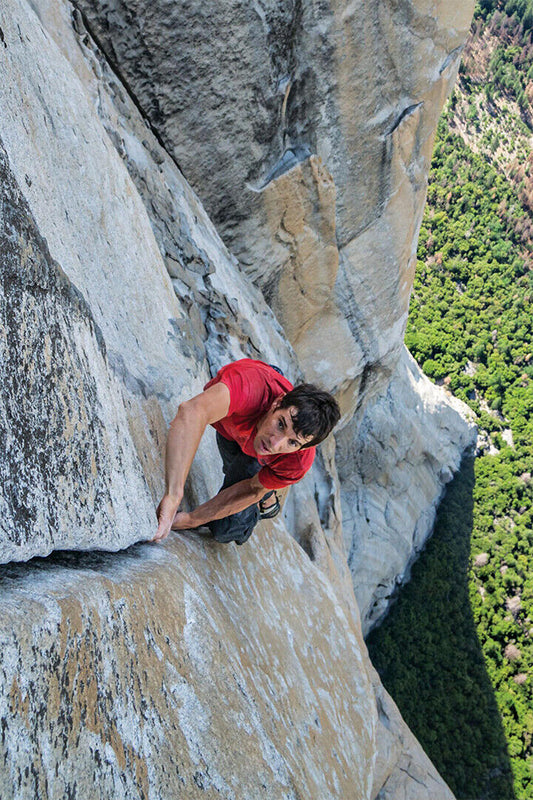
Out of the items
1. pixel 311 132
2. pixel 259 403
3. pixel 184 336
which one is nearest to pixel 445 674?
pixel 311 132

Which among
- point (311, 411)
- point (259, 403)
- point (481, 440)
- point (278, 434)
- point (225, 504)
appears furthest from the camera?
point (481, 440)

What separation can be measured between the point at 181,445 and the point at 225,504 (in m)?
0.57

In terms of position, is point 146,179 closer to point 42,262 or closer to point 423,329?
point 42,262

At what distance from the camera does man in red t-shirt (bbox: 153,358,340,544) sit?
8.70ft

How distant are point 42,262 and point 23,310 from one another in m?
0.29

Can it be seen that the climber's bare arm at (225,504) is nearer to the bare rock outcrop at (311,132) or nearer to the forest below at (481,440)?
the bare rock outcrop at (311,132)

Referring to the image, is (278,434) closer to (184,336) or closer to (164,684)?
(164,684)

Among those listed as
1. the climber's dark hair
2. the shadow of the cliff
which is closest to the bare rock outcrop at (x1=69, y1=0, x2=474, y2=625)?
the climber's dark hair

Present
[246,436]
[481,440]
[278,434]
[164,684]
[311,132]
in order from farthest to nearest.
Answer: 1. [481,440]
2. [311,132]
3. [246,436]
4. [278,434]
5. [164,684]

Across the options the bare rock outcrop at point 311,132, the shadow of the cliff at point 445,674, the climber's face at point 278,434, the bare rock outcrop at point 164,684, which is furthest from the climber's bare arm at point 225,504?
the shadow of the cliff at point 445,674

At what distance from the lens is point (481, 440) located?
22438 millimetres

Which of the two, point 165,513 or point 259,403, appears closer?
point 165,513

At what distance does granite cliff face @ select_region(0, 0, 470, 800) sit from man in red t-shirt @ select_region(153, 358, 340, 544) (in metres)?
0.17

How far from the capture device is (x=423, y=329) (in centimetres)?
2427
